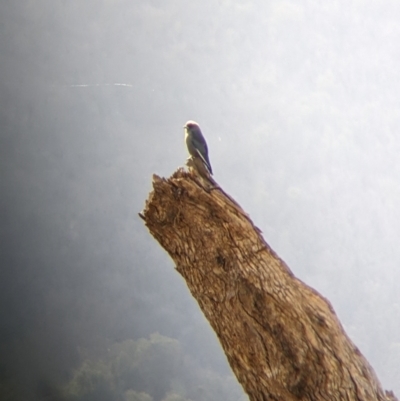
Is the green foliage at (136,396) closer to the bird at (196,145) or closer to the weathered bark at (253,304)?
the bird at (196,145)

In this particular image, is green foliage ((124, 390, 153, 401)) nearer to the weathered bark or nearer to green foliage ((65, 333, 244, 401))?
green foliage ((65, 333, 244, 401))

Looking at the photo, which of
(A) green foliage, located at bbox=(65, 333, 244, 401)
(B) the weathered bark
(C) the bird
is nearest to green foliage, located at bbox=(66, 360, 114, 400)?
(A) green foliage, located at bbox=(65, 333, 244, 401)

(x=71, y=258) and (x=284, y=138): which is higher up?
(x=284, y=138)

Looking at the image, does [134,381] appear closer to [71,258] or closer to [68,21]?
[71,258]

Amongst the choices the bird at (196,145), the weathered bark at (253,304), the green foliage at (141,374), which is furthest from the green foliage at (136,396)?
the weathered bark at (253,304)

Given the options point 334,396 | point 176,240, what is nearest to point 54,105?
point 176,240

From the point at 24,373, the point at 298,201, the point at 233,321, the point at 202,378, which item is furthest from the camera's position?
the point at 298,201

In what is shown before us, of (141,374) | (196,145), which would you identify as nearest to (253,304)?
(196,145)

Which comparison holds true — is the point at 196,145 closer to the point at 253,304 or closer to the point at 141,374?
the point at 253,304
